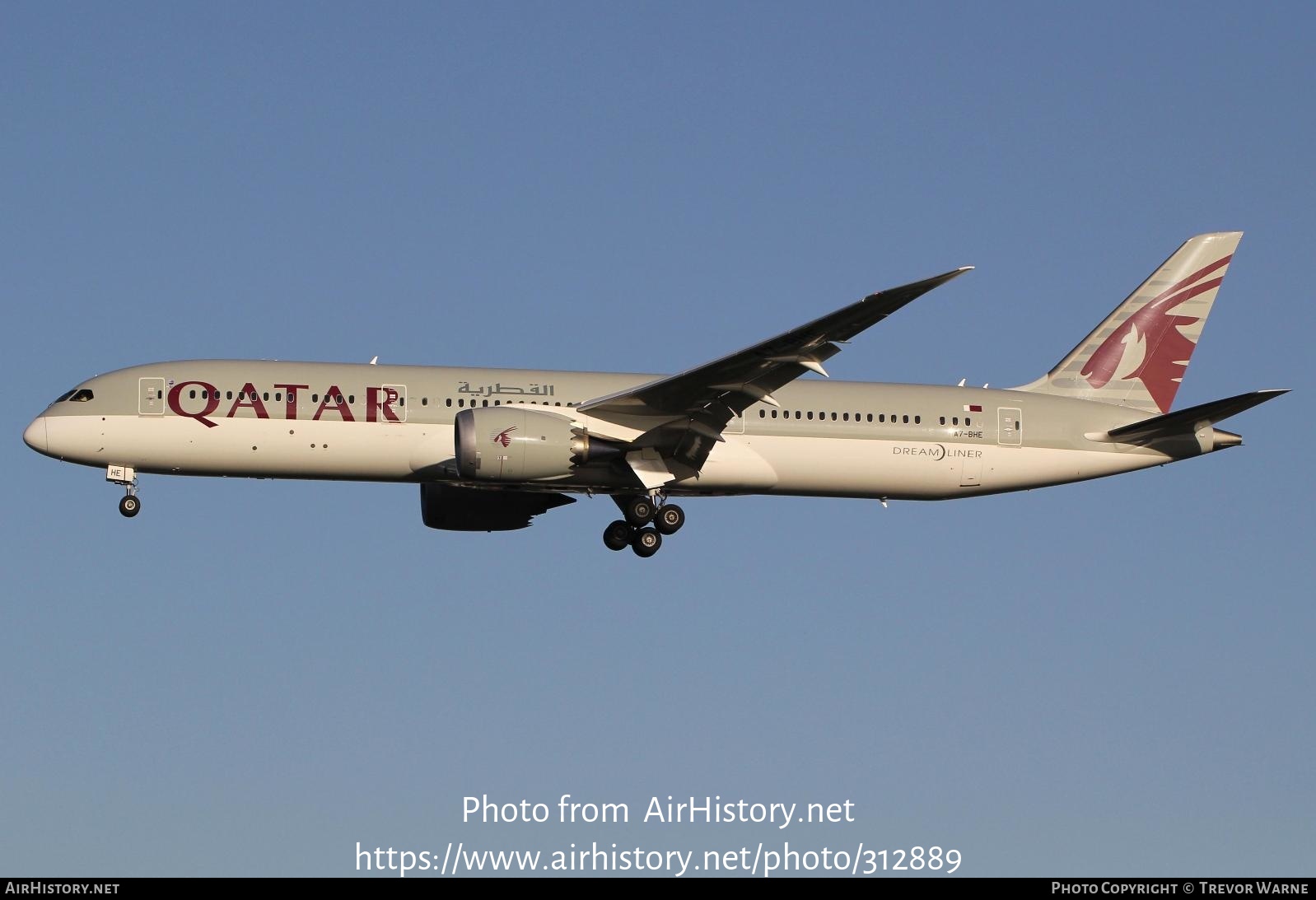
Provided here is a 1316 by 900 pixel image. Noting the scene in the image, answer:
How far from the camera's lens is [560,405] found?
42.3m

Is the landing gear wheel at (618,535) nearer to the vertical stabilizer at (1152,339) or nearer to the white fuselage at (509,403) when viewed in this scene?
the white fuselage at (509,403)

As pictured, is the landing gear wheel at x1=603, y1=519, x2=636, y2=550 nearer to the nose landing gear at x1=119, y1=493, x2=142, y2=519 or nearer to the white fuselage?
the white fuselage


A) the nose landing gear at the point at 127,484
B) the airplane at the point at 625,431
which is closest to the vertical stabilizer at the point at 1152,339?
the airplane at the point at 625,431

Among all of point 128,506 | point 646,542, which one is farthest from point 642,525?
point 128,506

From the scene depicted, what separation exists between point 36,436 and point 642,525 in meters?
14.0

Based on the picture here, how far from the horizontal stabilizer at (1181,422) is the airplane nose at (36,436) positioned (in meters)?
24.8

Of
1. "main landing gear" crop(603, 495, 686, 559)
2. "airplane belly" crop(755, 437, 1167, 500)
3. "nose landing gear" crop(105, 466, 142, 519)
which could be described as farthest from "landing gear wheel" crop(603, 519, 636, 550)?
"nose landing gear" crop(105, 466, 142, 519)

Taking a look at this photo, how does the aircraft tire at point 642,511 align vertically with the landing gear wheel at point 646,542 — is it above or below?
above

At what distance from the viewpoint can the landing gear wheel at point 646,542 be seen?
143 feet

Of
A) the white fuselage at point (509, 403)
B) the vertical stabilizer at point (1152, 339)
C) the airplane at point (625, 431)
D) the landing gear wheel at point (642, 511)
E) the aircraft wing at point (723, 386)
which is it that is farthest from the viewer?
the vertical stabilizer at point (1152, 339)

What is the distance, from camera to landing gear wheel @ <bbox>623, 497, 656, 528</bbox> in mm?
43000

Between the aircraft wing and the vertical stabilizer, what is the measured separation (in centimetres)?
969
